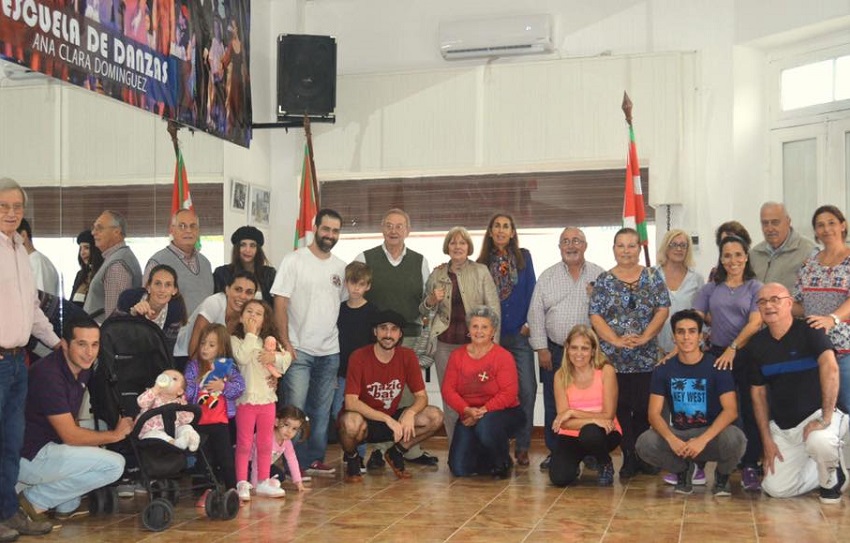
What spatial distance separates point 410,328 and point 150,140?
1950 millimetres

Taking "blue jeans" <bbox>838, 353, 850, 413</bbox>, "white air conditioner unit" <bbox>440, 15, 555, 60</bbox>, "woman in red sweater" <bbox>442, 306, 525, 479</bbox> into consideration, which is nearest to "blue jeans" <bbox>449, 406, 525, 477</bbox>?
"woman in red sweater" <bbox>442, 306, 525, 479</bbox>

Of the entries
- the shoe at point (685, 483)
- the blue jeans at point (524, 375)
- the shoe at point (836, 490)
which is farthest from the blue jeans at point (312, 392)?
the shoe at point (836, 490)

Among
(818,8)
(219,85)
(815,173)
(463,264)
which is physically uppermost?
(818,8)

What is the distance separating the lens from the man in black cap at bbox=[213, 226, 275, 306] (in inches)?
235

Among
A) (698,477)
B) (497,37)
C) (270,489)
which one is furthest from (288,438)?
(497,37)

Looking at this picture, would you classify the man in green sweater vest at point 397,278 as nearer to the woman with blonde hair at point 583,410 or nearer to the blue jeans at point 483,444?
the blue jeans at point 483,444

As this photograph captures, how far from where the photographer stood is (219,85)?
7.36 metres

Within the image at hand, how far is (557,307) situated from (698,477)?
123 cm

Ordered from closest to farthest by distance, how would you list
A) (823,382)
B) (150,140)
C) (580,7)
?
(823,382) < (150,140) < (580,7)

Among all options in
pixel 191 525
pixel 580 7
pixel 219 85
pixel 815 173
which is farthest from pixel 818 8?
pixel 191 525

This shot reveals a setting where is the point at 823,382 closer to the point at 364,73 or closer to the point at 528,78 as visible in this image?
the point at 528,78

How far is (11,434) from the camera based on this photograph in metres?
4.32

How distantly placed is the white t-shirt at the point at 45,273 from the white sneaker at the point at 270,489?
1391 mm

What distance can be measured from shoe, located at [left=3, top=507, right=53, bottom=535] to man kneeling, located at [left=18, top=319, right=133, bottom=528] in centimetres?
8
